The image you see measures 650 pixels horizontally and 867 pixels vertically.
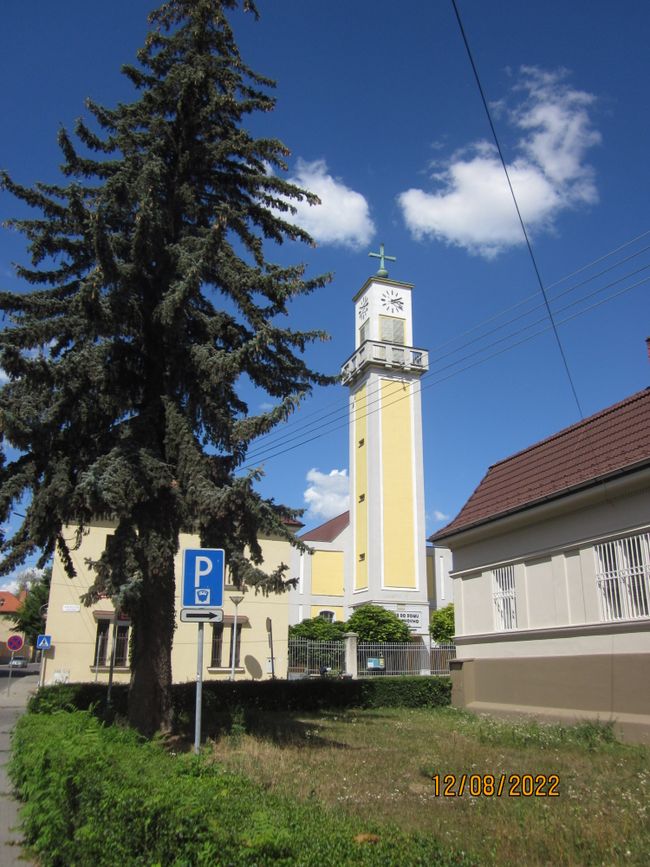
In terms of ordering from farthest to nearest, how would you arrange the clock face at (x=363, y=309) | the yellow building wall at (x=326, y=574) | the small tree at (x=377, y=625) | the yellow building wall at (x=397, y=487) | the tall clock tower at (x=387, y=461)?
the yellow building wall at (x=326, y=574) < the clock face at (x=363, y=309) < the yellow building wall at (x=397, y=487) < the tall clock tower at (x=387, y=461) < the small tree at (x=377, y=625)

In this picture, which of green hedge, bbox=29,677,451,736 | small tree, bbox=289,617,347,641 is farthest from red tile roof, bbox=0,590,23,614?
green hedge, bbox=29,677,451,736

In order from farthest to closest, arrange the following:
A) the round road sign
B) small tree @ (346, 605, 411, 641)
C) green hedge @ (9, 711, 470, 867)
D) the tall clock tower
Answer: the tall clock tower < small tree @ (346, 605, 411, 641) < the round road sign < green hedge @ (9, 711, 470, 867)

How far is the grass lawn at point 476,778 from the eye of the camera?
599 centimetres

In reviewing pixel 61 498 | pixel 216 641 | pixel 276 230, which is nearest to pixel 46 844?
pixel 61 498

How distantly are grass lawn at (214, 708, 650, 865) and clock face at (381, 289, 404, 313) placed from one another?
35.8 metres

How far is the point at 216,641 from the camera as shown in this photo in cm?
2933

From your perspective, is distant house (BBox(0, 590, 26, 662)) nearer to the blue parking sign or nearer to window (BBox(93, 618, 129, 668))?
window (BBox(93, 618, 129, 668))

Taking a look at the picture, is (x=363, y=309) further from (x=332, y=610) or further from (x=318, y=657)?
(x=318, y=657)

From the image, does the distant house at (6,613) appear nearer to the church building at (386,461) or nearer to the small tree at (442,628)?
the church building at (386,461)

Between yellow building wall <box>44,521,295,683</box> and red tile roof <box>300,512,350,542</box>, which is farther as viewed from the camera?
red tile roof <box>300,512,350,542</box>

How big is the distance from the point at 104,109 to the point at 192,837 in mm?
13736

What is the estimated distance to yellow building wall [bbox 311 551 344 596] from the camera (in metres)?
53.0

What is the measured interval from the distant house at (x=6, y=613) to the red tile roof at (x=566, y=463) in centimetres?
7101

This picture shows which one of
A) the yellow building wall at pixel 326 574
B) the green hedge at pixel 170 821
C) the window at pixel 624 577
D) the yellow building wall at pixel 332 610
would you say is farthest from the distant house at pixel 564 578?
the yellow building wall at pixel 326 574
